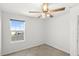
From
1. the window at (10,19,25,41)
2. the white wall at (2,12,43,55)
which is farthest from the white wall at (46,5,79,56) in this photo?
the window at (10,19,25,41)

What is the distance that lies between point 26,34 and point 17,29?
473 mm

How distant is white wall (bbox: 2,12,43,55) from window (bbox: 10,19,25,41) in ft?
0.59

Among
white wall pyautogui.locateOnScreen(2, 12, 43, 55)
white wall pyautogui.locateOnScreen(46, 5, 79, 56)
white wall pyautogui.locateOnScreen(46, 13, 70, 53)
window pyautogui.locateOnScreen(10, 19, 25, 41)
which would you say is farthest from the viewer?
window pyautogui.locateOnScreen(10, 19, 25, 41)

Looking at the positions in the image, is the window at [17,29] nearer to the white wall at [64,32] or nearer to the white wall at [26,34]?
the white wall at [26,34]

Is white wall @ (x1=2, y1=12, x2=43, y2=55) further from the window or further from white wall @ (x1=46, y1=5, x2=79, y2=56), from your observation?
white wall @ (x1=46, y1=5, x2=79, y2=56)

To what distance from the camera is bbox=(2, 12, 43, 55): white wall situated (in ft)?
8.79

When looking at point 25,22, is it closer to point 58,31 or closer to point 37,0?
point 58,31

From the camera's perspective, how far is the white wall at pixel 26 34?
105 inches

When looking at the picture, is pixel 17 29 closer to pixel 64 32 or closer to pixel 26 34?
pixel 26 34

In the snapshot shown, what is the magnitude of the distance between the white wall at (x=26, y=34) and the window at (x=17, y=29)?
0.18 m

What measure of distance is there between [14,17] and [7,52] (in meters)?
1.34

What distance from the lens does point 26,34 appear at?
3459 millimetres

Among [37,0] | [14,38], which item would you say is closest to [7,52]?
[14,38]

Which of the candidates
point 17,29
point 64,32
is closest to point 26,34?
point 17,29
